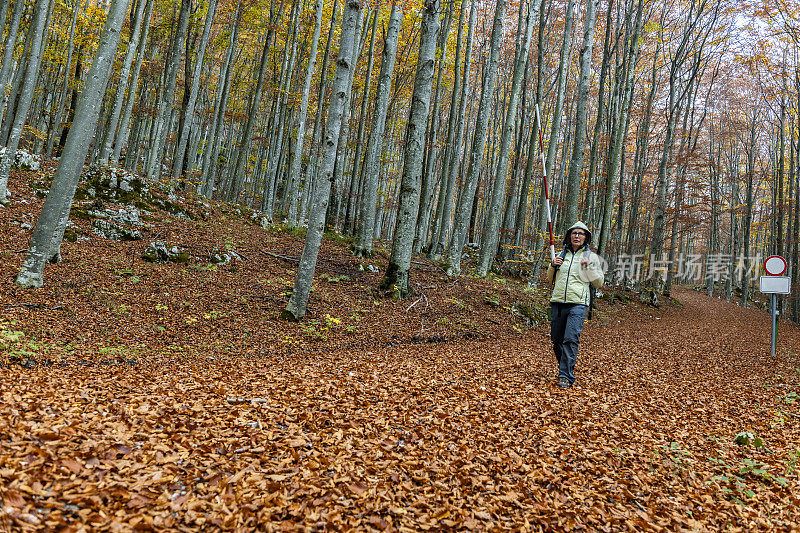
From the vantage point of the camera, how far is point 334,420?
316 cm

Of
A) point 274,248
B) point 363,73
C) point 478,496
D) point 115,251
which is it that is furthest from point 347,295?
point 363,73

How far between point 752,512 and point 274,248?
1053 centimetres

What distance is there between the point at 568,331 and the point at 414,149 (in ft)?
16.4

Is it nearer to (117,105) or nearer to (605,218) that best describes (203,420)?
(117,105)

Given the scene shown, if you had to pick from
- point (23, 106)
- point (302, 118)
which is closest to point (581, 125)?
point (302, 118)

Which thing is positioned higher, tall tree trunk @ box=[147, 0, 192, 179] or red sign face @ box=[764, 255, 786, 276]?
tall tree trunk @ box=[147, 0, 192, 179]

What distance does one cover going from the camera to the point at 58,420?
8.25ft

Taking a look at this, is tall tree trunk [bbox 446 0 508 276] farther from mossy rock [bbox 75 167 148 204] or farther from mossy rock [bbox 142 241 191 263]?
mossy rock [bbox 75 167 148 204]

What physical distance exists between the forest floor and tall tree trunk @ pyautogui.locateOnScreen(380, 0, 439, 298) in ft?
3.49

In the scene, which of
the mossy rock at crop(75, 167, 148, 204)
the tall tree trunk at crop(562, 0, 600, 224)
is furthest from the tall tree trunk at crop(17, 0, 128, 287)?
the tall tree trunk at crop(562, 0, 600, 224)

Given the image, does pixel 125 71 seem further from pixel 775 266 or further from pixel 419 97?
pixel 775 266

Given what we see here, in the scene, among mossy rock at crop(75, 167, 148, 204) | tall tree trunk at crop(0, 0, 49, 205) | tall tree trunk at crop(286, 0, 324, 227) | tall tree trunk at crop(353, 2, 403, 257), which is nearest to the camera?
tall tree trunk at crop(0, 0, 49, 205)

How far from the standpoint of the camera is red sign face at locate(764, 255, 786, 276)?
875 cm

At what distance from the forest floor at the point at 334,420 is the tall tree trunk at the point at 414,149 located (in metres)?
1.06
